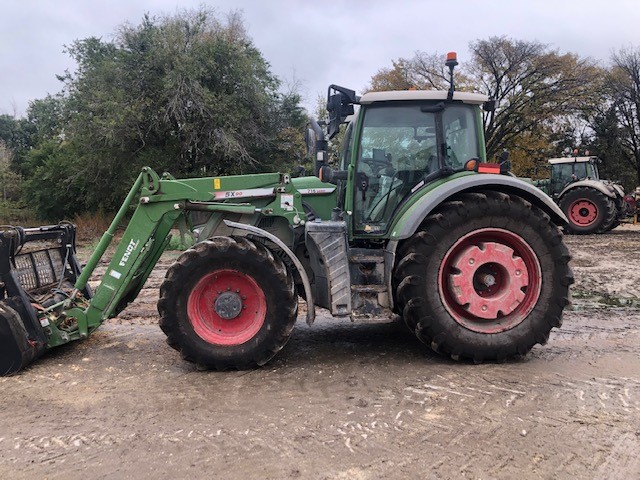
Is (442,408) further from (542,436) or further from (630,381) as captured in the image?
(630,381)

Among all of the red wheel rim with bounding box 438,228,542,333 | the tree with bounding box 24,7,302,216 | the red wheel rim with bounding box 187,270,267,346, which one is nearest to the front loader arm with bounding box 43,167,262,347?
the red wheel rim with bounding box 187,270,267,346

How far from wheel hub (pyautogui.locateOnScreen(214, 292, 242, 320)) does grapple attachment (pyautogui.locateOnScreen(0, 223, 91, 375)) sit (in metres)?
1.52

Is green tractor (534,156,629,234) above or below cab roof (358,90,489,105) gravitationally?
below

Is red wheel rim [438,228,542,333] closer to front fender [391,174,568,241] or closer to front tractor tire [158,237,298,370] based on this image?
front fender [391,174,568,241]

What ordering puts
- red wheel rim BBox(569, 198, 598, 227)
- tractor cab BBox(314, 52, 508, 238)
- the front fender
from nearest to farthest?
the front fender, tractor cab BBox(314, 52, 508, 238), red wheel rim BBox(569, 198, 598, 227)

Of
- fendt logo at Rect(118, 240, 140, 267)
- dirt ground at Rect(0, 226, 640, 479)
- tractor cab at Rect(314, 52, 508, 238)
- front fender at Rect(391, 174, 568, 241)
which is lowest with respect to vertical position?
dirt ground at Rect(0, 226, 640, 479)

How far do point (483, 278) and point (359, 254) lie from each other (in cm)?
108

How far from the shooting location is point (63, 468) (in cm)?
278

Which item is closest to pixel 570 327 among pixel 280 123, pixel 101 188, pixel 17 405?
pixel 17 405

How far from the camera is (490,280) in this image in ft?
14.1

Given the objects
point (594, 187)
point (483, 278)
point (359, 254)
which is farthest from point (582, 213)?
point (359, 254)

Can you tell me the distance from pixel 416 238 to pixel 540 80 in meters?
25.7

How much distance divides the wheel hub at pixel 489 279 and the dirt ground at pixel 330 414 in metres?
0.49

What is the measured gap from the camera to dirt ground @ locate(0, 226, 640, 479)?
2.76 meters
